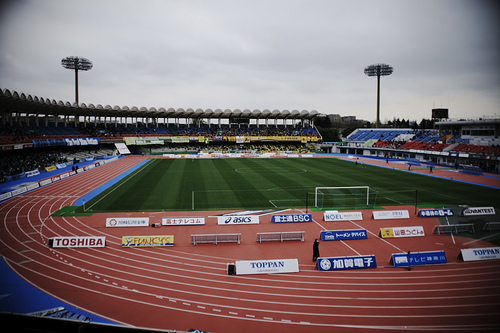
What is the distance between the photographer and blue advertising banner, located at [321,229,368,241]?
16312 mm

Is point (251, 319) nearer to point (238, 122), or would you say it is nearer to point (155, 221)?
point (155, 221)

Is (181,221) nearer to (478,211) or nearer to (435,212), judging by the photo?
(435,212)

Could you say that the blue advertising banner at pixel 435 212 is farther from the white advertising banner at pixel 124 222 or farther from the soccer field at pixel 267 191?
the white advertising banner at pixel 124 222

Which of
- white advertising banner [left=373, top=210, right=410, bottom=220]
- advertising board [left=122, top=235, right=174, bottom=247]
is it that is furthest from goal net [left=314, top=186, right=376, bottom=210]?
advertising board [left=122, top=235, right=174, bottom=247]

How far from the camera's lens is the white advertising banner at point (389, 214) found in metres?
20.3

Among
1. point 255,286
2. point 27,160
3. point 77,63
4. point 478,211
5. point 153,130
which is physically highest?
point 77,63

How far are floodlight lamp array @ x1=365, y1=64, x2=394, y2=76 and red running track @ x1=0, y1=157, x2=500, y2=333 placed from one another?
85.3 m

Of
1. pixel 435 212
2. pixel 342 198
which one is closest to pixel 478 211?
pixel 435 212

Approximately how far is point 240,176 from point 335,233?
72.9 ft

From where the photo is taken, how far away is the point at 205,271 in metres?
12.6

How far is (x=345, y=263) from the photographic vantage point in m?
12.8

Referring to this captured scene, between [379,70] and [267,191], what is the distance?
7899 cm

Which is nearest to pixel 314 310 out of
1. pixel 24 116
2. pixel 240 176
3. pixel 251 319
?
pixel 251 319

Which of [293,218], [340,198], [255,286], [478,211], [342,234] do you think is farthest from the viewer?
[340,198]
